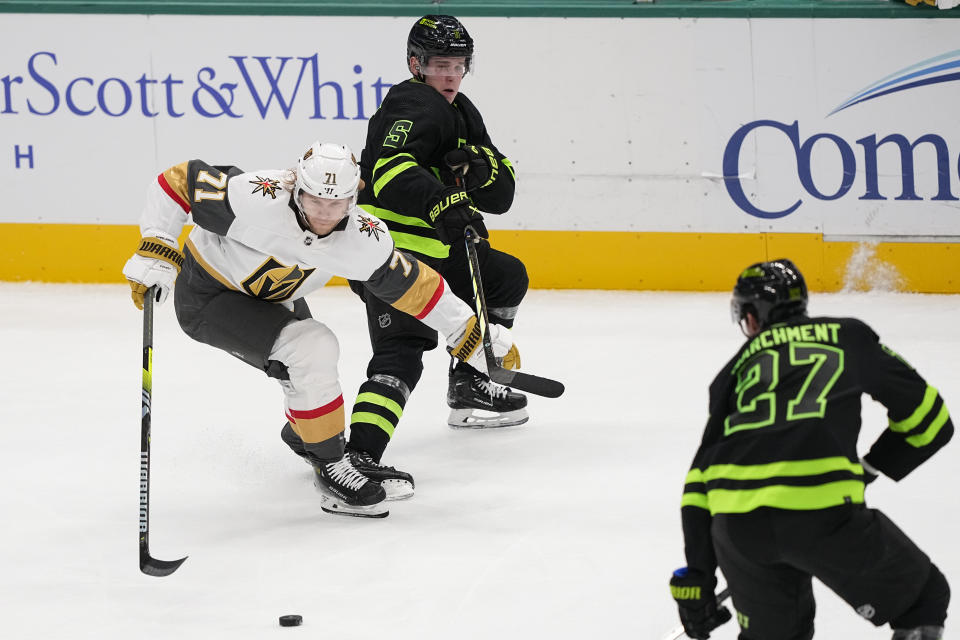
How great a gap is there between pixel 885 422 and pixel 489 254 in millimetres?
1313

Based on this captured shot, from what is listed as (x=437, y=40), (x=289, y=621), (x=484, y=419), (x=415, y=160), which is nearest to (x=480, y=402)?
(x=484, y=419)

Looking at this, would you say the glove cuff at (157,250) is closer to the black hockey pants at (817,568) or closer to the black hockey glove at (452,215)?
the black hockey glove at (452,215)

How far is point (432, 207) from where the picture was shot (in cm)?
364

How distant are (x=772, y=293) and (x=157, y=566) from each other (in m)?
1.57

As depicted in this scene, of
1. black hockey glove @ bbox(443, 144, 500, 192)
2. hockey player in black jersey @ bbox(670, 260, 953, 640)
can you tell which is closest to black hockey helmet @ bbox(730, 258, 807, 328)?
hockey player in black jersey @ bbox(670, 260, 953, 640)

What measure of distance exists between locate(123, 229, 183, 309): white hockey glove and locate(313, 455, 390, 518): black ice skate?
626mm

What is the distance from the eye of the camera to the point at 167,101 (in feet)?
19.9

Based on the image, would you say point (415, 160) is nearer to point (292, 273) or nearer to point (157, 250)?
point (292, 273)

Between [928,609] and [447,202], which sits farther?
[447,202]

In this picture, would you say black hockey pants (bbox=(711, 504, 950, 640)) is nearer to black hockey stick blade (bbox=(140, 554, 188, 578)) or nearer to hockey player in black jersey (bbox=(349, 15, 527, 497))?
black hockey stick blade (bbox=(140, 554, 188, 578))

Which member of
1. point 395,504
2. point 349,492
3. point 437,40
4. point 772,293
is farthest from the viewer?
point 437,40

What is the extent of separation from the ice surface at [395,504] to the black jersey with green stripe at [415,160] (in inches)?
27.1

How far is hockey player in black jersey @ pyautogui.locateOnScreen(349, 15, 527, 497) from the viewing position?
11.8 ft

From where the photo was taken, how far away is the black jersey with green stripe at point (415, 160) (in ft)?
12.0
